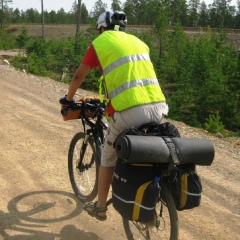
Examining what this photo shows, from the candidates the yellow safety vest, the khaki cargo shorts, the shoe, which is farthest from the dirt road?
the yellow safety vest

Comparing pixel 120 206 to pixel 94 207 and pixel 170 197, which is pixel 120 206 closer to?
pixel 170 197

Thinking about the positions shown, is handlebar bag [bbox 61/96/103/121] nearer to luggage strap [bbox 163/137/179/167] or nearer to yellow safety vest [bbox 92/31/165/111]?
yellow safety vest [bbox 92/31/165/111]

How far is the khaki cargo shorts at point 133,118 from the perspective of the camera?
2963 millimetres

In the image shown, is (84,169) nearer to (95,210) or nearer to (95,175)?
(95,175)

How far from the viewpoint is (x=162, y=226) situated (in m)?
3.00

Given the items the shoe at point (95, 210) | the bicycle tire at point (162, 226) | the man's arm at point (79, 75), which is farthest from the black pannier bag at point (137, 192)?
the man's arm at point (79, 75)

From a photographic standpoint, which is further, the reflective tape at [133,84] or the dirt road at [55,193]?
the dirt road at [55,193]

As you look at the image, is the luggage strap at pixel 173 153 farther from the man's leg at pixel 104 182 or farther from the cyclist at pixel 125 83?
the man's leg at pixel 104 182

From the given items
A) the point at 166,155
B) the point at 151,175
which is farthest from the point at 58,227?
the point at 166,155

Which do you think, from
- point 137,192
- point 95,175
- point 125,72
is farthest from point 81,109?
point 137,192

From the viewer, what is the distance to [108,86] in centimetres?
310

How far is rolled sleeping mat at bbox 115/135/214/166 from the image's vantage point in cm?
256

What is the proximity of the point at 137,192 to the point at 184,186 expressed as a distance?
36cm

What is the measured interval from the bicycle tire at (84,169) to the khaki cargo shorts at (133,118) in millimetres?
735
